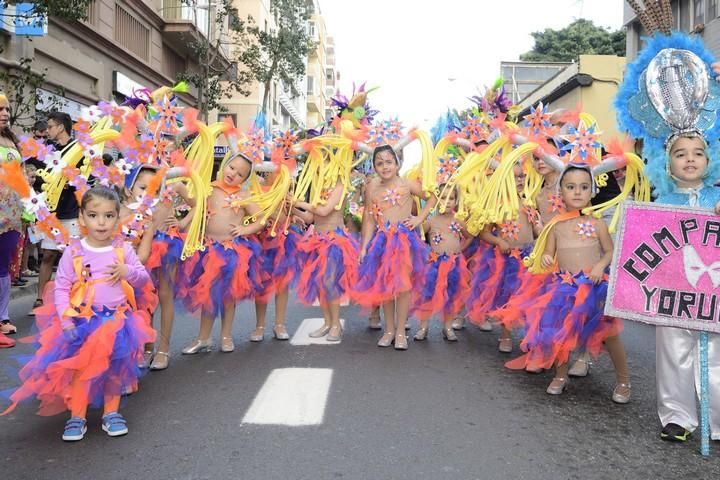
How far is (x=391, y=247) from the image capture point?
5879 mm

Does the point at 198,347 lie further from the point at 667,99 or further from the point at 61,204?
the point at 667,99

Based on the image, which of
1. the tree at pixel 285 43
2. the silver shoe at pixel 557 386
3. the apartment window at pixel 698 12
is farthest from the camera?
the tree at pixel 285 43

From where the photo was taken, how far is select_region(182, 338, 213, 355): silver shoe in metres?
5.54

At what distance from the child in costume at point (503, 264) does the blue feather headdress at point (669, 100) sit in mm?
1710

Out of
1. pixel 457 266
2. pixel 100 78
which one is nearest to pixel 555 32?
pixel 100 78

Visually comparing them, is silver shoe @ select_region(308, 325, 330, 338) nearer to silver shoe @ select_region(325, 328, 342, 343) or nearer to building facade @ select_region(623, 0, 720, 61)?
silver shoe @ select_region(325, 328, 342, 343)

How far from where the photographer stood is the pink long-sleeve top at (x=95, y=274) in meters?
3.62

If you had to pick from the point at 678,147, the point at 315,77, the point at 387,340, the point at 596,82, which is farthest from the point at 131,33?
the point at 315,77

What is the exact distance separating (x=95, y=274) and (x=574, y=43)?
43.5 m

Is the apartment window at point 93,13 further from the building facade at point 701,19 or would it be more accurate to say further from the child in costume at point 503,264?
the child in costume at point 503,264

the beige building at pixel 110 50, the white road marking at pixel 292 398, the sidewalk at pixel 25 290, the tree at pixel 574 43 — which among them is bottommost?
the sidewalk at pixel 25 290

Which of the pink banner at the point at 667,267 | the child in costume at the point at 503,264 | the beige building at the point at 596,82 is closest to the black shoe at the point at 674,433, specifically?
the pink banner at the point at 667,267

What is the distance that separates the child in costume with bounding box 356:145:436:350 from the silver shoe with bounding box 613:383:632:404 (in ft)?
6.43

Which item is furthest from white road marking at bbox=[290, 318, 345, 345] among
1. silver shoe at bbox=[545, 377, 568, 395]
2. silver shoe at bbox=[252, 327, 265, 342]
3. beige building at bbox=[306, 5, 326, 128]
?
beige building at bbox=[306, 5, 326, 128]
